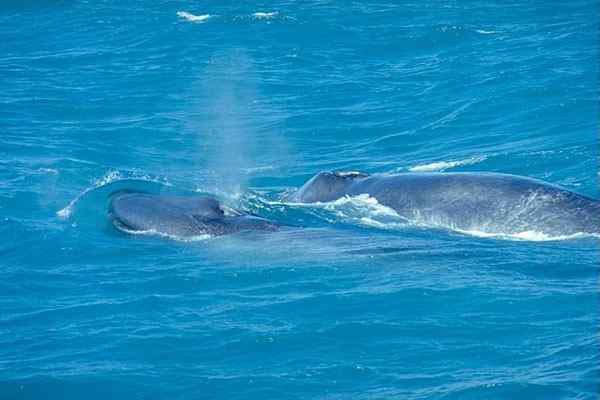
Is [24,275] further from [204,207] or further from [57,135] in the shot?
[57,135]

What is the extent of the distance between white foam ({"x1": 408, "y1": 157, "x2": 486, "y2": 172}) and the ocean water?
5.1 inches

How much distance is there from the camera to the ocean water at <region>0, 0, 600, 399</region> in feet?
45.8

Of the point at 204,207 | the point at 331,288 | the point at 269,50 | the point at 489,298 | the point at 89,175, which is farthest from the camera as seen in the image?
the point at 269,50

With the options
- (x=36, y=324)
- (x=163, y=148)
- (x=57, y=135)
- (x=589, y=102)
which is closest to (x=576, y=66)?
(x=589, y=102)

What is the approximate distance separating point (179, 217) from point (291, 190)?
4.36 meters

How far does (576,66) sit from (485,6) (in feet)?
39.3

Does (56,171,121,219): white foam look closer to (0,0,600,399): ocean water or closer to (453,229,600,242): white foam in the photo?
(0,0,600,399): ocean water

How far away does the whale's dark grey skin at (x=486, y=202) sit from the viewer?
18.7 m

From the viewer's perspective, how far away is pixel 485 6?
45312 mm

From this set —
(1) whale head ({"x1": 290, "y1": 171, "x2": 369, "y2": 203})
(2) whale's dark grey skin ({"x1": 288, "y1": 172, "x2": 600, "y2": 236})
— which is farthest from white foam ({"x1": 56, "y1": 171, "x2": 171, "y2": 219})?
(2) whale's dark grey skin ({"x1": 288, "y1": 172, "x2": 600, "y2": 236})

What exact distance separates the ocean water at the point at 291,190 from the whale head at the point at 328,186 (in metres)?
0.42

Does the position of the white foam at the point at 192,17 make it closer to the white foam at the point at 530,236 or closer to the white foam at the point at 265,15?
the white foam at the point at 265,15

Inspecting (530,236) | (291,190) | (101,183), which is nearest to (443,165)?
(291,190)

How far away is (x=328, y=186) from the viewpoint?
22.2 m
